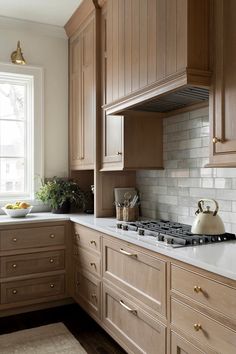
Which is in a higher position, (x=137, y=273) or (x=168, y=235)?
(x=168, y=235)

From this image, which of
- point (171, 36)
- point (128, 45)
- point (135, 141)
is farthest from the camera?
point (135, 141)

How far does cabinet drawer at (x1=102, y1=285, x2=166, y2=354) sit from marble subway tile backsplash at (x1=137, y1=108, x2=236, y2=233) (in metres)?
0.76

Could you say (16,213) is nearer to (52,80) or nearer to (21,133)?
(21,133)

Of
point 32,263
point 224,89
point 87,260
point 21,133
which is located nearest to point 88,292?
point 87,260

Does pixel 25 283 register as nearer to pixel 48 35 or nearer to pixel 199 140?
pixel 199 140

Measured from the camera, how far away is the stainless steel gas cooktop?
193cm

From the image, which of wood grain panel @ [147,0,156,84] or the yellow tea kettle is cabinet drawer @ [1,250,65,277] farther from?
wood grain panel @ [147,0,156,84]

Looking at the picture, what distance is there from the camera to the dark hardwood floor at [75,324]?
99.0 inches

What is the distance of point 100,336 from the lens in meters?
2.66

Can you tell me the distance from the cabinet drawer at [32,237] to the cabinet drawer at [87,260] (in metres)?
0.21

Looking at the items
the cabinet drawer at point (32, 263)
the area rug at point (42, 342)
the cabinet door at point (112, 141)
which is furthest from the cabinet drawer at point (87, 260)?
the cabinet door at point (112, 141)

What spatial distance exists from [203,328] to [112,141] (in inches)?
69.0

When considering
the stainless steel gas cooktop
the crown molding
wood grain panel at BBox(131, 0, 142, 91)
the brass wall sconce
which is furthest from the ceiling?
the stainless steel gas cooktop

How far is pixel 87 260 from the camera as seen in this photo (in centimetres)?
289
